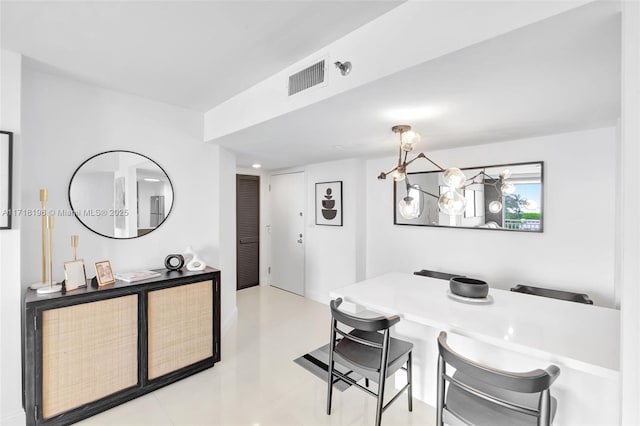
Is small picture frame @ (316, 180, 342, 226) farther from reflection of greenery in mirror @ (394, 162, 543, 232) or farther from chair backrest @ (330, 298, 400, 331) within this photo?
chair backrest @ (330, 298, 400, 331)

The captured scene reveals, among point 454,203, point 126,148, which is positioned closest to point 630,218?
point 454,203

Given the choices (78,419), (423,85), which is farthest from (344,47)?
(78,419)

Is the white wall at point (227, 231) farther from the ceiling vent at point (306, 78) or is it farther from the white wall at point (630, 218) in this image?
the white wall at point (630, 218)

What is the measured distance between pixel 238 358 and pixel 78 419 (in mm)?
1196

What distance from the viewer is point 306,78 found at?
6.32 ft

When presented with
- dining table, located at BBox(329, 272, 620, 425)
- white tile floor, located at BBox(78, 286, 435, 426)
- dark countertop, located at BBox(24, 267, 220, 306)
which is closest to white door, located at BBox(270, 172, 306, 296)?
white tile floor, located at BBox(78, 286, 435, 426)

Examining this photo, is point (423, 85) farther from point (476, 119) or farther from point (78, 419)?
point (78, 419)

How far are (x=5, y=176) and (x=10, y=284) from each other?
697 millimetres

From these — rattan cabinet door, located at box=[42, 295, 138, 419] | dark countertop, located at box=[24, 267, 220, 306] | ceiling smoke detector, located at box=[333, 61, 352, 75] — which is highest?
ceiling smoke detector, located at box=[333, 61, 352, 75]

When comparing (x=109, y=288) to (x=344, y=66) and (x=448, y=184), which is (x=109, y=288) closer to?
(x=344, y=66)

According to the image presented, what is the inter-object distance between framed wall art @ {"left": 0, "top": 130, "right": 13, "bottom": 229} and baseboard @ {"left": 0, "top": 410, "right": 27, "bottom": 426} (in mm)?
1215

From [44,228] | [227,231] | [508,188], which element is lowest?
[227,231]

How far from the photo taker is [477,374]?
121 cm

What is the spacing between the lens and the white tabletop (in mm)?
1249
